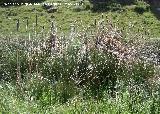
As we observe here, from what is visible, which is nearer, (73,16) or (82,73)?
(82,73)

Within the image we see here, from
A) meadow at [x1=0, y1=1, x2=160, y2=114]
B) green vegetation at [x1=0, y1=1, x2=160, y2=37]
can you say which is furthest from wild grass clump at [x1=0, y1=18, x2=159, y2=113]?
green vegetation at [x1=0, y1=1, x2=160, y2=37]

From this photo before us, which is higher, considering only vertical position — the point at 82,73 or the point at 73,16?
the point at 82,73

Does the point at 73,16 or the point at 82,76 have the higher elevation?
the point at 82,76

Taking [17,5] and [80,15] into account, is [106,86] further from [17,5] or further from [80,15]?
[17,5]

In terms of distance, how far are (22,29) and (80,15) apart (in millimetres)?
4865

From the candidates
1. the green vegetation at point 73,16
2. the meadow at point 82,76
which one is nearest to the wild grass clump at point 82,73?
the meadow at point 82,76

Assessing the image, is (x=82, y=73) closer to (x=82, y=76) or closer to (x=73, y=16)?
(x=82, y=76)

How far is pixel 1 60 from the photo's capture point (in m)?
14.0

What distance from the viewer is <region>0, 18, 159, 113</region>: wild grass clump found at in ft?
35.3

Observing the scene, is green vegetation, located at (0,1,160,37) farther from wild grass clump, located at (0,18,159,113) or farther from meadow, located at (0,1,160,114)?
wild grass clump, located at (0,18,159,113)

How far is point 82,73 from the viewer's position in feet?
42.5

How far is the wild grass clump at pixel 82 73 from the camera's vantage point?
10.8 m

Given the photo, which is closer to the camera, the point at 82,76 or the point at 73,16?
the point at 82,76

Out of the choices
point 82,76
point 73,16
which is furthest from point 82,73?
point 73,16
